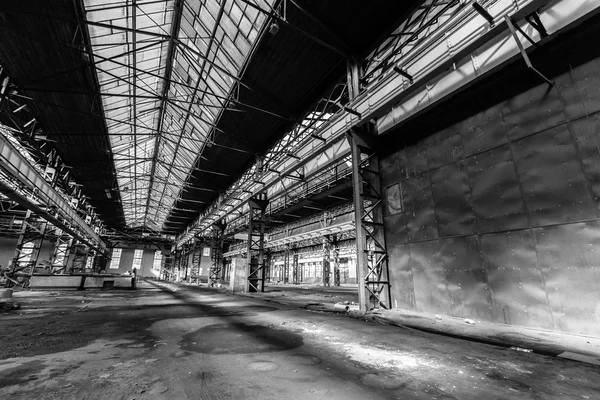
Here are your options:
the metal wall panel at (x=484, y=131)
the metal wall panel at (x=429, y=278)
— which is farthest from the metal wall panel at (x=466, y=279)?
the metal wall panel at (x=484, y=131)

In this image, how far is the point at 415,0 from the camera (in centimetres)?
932

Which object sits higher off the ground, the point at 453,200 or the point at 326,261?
the point at 453,200

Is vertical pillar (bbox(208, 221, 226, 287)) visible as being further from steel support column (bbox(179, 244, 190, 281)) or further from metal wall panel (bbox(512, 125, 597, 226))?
metal wall panel (bbox(512, 125, 597, 226))

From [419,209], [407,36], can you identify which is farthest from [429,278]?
[407,36]

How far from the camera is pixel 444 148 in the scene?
333 inches

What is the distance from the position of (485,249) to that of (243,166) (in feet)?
58.3

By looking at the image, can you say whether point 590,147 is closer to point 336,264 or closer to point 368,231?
point 368,231

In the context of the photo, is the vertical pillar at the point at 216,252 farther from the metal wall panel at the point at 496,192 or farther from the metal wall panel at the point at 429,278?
the metal wall panel at the point at 496,192

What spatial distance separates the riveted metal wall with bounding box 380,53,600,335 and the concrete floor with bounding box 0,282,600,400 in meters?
2.42

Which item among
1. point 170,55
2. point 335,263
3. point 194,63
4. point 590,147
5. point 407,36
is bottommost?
point 335,263

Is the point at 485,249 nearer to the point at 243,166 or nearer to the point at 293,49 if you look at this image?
the point at 293,49

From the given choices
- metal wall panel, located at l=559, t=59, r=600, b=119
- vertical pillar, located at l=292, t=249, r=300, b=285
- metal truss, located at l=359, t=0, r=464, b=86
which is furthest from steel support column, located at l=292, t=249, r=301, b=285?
metal wall panel, located at l=559, t=59, r=600, b=119

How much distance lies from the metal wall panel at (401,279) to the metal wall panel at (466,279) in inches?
52.1

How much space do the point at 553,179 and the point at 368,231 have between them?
18.1 feet
